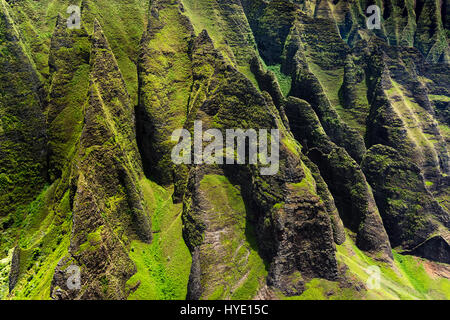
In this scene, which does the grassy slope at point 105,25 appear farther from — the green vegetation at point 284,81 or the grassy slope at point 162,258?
the green vegetation at point 284,81

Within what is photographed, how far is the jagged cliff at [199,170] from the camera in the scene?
1313 inches

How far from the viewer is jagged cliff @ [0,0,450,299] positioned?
3334 cm

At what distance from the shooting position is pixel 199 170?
4006 centimetres

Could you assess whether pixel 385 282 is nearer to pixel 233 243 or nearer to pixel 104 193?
pixel 233 243

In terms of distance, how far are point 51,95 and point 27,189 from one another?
15247mm

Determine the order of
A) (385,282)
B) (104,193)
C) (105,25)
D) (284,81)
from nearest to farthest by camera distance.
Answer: (104,193)
(385,282)
(105,25)
(284,81)

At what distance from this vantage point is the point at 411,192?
50.6 meters

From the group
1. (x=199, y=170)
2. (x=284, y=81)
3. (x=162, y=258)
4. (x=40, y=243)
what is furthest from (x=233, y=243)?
(x=284, y=81)

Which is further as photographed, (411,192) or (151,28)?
(151,28)

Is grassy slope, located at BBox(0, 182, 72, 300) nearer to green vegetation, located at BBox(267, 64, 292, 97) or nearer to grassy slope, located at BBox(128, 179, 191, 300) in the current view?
grassy slope, located at BBox(128, 179, 191, 300)

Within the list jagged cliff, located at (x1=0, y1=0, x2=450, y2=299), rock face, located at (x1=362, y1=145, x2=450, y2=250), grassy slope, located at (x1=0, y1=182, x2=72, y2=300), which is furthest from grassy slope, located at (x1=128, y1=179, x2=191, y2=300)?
rock face, located at (x1=362, y1=145, x2=450, y2=250)

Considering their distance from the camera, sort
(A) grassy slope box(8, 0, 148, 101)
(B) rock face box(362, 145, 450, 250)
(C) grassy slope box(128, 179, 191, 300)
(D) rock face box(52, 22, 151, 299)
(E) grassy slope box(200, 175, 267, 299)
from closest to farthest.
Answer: (D) rock face box(52, 22, 151, 299)
(E) grassy slope box(200, 175, 267, 299)
(C) grassy slope box(128, 179, 191, 300)
(B) rock face box(362, 145, 450, 250)
(A) grassy slope box(8, 0, 148, 101)
